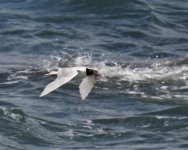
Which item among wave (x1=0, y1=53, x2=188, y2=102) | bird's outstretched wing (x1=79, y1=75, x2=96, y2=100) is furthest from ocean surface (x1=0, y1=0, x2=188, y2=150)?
bird's outstretched wing (x1=79, y1=75, x2=96, y2=100)

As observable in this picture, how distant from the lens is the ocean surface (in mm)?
11727

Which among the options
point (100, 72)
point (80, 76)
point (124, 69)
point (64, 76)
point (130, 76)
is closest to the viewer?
point (64, 76)

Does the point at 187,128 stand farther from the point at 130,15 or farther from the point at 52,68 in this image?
the point at 130,15

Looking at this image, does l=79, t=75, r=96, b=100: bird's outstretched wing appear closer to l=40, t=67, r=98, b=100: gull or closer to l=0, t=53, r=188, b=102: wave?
l=40, t=67, r=98, b=100: gull

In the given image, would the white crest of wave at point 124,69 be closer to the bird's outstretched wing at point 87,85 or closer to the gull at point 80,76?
the gull at point 80,76

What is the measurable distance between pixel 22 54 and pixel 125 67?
2252 mm

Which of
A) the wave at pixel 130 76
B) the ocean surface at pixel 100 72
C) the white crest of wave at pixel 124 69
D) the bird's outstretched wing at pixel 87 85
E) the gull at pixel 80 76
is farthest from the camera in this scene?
the white crest of wave at pixel 124 69

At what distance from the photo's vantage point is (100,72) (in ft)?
49.1

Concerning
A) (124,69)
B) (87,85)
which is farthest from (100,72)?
(87,85)

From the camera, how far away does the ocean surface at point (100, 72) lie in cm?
1173

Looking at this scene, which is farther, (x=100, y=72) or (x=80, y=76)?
(x=100, y=72)

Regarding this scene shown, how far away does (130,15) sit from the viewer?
65.0 ft

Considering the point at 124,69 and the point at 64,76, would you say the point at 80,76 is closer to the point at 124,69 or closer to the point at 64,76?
the point at 64,76

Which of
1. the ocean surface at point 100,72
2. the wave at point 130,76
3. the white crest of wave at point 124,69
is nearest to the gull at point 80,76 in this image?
the ocean surface at point 100,72
